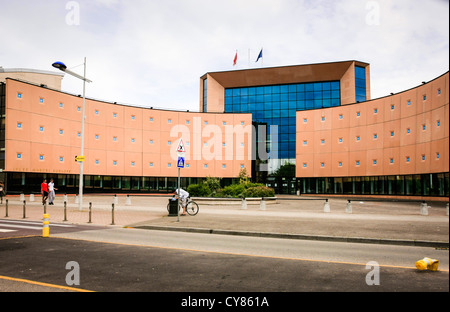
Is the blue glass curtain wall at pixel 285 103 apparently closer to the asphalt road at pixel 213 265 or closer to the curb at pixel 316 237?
the curb at pixel 316 237

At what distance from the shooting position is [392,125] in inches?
1720

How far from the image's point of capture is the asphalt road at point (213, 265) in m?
5.71

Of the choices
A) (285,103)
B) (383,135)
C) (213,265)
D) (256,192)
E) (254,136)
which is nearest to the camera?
(213,265)

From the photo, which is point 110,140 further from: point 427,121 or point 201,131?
point 427,121

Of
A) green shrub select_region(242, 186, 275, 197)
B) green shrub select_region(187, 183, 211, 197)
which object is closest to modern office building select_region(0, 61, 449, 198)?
green shrub select_region(242, 186, 275, 197)

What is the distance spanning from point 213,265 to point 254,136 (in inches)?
2094

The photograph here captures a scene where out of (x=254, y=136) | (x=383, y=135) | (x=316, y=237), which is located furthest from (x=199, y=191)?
(x=254, y=136)

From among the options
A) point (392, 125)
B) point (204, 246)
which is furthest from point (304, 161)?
point (204, 246)

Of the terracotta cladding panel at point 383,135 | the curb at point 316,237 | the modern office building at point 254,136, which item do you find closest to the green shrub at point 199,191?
the curb at point 316,237

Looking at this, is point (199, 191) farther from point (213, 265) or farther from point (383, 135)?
point (383, 135)

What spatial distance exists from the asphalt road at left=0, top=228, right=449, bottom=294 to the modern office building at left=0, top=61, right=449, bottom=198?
30.4m

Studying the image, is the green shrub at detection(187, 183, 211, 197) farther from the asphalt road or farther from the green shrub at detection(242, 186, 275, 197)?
the asphalt road

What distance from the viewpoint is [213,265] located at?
7.37 m

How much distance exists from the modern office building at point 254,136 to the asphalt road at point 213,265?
99.7 feet
